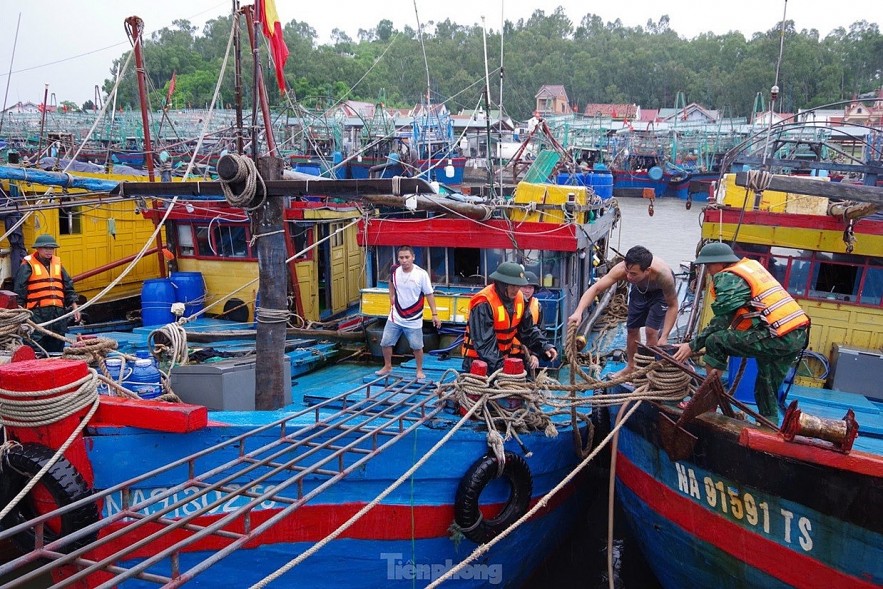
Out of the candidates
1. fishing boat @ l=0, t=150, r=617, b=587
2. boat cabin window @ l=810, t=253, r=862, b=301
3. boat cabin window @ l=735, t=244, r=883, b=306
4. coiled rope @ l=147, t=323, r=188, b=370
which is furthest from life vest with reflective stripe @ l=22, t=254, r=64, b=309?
boat cabin window @ l=810, t=253, r=862, b=301

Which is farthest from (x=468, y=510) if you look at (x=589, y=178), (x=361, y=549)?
(x=589, y=178)

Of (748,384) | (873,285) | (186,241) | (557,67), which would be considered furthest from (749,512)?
(557,67)

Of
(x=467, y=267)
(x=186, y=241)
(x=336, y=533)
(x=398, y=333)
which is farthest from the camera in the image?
(x=186, y=241)

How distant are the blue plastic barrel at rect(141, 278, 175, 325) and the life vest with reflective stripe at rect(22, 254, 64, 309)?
221cm

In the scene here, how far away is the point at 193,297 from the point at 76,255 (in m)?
3.29

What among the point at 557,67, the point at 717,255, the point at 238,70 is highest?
the point at 557,67

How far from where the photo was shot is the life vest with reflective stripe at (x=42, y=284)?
7879 mm

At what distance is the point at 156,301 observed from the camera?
33.7 ft

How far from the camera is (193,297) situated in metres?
10.5

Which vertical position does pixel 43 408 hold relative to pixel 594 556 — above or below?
above

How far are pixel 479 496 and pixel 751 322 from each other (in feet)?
8.13

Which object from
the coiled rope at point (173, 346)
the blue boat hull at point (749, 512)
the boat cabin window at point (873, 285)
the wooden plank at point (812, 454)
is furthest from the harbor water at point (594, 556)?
the boat cabin window at point (873, 285)

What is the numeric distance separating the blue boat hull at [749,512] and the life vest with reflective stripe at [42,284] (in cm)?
641

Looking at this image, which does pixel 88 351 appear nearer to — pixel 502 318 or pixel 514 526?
pixel 502 318
